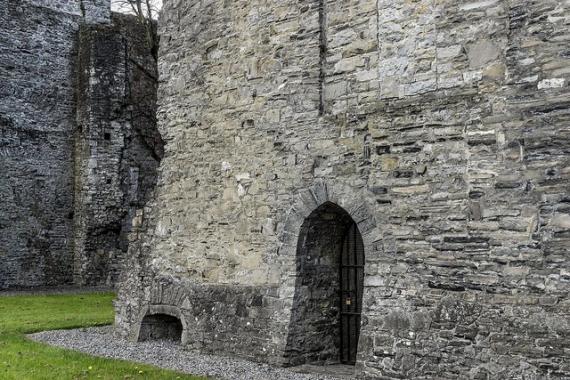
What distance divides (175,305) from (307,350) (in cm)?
243

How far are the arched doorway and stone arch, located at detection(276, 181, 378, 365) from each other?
49mm

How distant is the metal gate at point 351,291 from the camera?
341 inches

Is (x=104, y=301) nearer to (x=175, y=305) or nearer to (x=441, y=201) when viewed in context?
(x=175, y=305)

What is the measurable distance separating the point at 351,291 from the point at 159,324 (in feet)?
11.3

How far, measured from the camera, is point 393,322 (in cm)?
740

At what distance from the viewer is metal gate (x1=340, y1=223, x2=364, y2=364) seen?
8664 millimetres

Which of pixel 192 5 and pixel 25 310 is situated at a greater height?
pixel 192 5

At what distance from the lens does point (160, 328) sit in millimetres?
10734

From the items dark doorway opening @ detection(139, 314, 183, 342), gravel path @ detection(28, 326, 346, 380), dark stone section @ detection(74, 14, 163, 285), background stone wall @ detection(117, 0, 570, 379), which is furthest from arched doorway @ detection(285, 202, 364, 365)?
dark stone section @ detection(74, 14, 163, 285)

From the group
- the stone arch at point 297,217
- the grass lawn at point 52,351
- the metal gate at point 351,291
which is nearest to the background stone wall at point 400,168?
the stone arch at point 297,217

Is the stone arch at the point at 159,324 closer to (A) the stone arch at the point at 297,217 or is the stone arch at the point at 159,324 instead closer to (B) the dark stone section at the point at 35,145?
(A) the stone arch at the point at 297,217

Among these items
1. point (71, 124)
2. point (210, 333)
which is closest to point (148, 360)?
point (210, 333)

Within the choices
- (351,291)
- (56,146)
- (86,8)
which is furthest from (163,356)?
(86,8)

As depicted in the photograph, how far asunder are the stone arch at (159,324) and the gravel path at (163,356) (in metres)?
0.23
